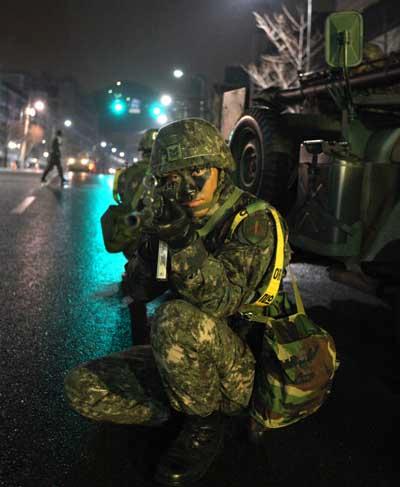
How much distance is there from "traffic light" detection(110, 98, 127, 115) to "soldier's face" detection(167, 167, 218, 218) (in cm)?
2934

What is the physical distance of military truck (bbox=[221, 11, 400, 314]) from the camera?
130 inches

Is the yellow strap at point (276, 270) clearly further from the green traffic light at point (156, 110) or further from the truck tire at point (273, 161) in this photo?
the green traffic light at point (156, 110)

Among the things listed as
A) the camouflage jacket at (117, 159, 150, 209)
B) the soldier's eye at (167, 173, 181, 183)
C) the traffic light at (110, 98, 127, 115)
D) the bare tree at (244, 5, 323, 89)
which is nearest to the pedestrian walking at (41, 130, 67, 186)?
the camouflage jacket at (117, 159, 150, 209)

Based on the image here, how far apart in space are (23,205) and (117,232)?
26.1ft

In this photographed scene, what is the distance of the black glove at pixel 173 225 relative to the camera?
1621 millimetres

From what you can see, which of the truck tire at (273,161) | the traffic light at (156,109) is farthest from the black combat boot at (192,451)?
the traffic light at (156,109)

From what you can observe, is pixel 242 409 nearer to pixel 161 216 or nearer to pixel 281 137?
pixel 161 216

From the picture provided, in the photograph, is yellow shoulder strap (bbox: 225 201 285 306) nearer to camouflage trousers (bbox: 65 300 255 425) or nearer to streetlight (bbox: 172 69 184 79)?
camouflage trousers (bbox: 65 300 255 425)

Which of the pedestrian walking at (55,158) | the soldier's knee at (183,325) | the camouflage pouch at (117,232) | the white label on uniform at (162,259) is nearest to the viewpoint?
the white label on uniform at (162,259)

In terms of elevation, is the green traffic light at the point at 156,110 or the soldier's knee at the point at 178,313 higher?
the green traffic light at the point at 156,110

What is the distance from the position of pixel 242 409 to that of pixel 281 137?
118 inches

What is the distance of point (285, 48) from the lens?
32656 millimetres

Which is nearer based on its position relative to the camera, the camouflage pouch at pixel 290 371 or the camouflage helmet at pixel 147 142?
the camouflage pouch at pixel 290 371

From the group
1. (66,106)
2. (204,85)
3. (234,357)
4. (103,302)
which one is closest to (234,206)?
(234,357)
